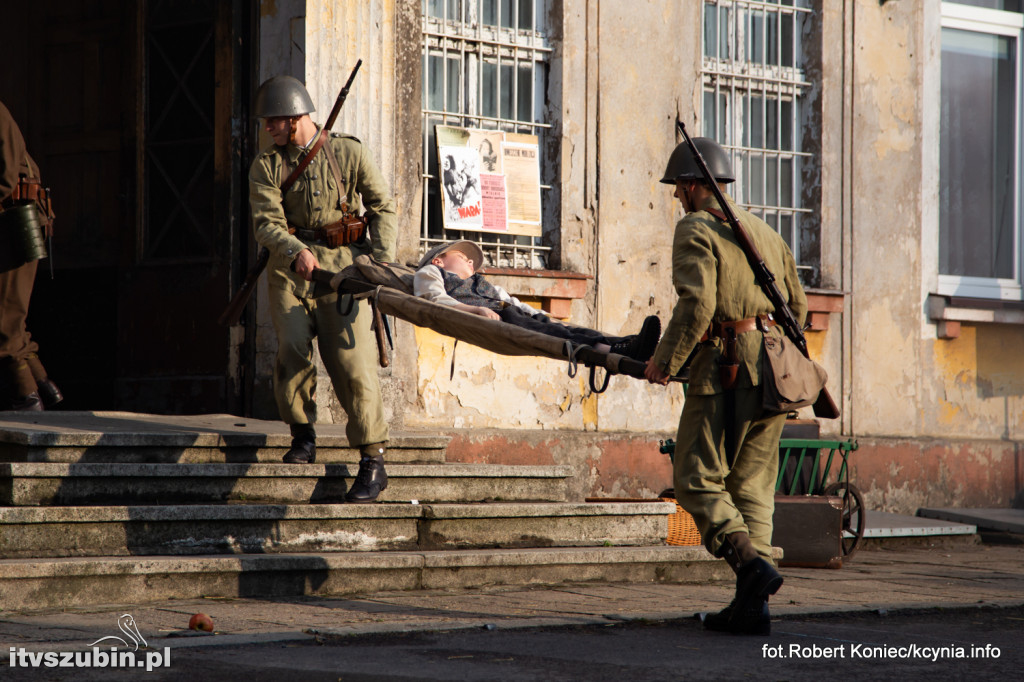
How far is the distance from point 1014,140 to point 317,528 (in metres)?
8.72

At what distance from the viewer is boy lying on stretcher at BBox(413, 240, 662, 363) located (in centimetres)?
583

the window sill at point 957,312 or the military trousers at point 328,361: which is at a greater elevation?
the window sill at point 957,312

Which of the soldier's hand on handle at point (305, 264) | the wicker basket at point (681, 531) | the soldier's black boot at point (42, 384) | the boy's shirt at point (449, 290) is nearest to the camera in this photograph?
the soldier's hand on handle at point (305, 264)

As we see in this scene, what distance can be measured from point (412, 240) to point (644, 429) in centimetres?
246

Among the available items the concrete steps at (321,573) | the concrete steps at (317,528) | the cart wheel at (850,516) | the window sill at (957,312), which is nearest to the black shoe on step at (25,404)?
the concrete steps at (317,528)

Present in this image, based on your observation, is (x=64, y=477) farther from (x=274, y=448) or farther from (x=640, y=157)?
(x=640, y=157)

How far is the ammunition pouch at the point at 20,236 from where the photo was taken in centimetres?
750

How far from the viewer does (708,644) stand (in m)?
5.12

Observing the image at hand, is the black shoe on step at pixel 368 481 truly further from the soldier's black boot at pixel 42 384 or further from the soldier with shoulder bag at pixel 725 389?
the soldier's black boot at pixel 42 384

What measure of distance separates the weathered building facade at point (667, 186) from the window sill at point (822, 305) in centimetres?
3

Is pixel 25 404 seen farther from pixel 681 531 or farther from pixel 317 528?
pixel 681 531

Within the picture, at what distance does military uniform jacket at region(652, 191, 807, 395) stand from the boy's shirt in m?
1.41

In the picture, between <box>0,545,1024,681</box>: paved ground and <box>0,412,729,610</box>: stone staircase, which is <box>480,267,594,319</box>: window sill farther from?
<box>0,545,1024,681</box>: paved ground

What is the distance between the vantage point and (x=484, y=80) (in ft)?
32.2
